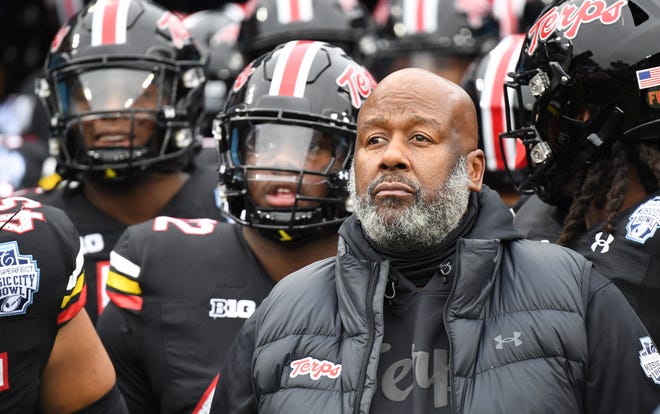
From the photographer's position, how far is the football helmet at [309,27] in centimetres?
616

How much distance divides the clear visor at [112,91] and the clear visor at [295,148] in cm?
81

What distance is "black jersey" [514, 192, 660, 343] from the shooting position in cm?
297

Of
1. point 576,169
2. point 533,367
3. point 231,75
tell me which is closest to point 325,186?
point 576,169

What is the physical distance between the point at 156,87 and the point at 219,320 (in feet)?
4.21

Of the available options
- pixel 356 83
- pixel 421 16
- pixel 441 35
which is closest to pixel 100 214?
pixel 356 83

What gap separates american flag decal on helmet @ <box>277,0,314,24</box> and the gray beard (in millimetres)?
3498

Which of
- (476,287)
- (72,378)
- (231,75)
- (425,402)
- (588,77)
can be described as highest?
(588,77)

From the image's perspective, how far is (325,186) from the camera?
12.4 ft

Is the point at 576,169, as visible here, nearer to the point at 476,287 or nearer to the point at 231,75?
the point at 476,287

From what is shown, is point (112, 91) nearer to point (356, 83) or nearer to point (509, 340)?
point (356, 83)

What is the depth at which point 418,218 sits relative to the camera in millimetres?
2766

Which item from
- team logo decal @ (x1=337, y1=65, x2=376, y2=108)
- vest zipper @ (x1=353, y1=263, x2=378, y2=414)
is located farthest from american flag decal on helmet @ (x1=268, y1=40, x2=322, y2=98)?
vest zipper @ (x1=353, y1=263, x2=378, y2=414)

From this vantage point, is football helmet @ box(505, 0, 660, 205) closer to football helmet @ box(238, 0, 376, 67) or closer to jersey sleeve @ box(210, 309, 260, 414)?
jersey sleeve @ box(210, 309, 260, 414)

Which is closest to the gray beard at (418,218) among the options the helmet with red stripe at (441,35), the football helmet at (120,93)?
the football helmet at (120,93)
